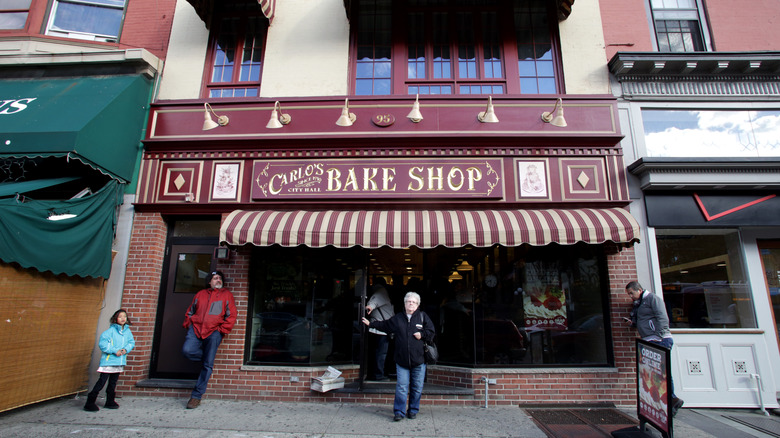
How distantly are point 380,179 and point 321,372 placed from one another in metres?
3.32

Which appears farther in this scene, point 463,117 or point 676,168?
point 463,117

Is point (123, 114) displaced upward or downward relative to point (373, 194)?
upward

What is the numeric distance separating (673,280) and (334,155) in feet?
19.9

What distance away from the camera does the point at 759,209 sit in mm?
6484

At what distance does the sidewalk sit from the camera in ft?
15.7

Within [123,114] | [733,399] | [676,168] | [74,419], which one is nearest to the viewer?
[74,419]

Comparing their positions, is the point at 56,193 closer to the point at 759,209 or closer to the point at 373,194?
the point at 373,194

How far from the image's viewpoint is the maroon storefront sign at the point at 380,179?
21.6 ft

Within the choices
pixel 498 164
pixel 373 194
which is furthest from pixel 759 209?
pixel 373 194

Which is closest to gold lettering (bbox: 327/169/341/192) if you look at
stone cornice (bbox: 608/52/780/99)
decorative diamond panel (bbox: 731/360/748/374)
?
stone cornice (bbox: 608/52/780/99)

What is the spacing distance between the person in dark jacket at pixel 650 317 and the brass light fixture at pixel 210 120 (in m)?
7.12

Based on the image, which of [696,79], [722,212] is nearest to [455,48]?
[696,79]

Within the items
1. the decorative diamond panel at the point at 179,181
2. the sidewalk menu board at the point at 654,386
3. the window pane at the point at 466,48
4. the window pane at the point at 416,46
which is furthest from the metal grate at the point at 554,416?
the decorative diamond panel at the point at 179,181

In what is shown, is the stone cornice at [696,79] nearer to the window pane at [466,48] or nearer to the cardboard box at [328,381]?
the window pane at [466,48]
